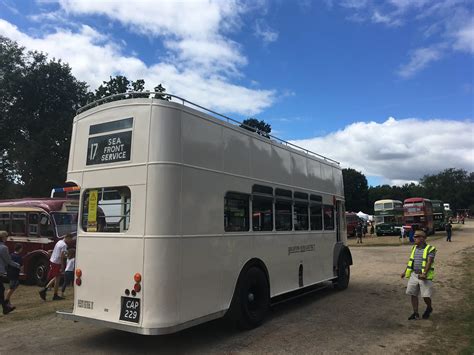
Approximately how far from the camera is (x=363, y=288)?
1228 centimetres

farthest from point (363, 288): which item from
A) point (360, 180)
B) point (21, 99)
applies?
point (360, 180)

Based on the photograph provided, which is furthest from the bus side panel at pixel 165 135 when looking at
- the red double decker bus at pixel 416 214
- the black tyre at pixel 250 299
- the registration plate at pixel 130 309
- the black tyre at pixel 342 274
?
the red double decker bus at pixel 416 214

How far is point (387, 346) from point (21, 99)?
3717 cm

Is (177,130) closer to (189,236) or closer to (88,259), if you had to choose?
(189,236)

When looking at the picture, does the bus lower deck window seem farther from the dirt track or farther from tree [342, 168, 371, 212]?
tree [342, 168, 371, 212]

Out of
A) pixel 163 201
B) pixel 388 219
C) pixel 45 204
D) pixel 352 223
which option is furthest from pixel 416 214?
pixel 163 201

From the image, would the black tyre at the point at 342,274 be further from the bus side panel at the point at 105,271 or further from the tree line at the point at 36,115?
the tree line at the point at 36,115

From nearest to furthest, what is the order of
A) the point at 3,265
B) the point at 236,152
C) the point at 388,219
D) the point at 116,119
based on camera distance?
the point at 116,119 < the point at 236,152 < the point at 3,265 < the point at 388,219

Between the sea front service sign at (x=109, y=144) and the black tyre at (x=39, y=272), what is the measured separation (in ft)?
25.9

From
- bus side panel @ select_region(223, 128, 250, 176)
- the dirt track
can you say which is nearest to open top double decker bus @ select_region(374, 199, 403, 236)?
the dirt track

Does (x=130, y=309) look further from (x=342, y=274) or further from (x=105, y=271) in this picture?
(x=342, y=274)

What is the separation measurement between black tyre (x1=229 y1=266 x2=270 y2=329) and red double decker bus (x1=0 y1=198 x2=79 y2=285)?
7944 mm

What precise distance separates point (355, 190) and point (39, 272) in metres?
101

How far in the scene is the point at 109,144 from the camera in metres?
6.70
